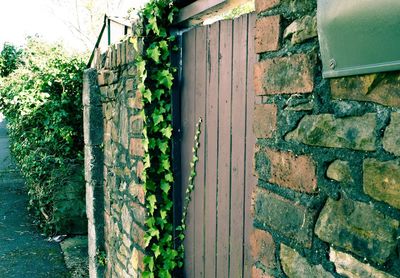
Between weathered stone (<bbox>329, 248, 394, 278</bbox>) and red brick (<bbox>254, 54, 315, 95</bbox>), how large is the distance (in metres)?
0.52

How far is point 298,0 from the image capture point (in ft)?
4.20

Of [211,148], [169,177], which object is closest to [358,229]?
[211,148]

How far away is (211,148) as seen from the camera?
2244 mm

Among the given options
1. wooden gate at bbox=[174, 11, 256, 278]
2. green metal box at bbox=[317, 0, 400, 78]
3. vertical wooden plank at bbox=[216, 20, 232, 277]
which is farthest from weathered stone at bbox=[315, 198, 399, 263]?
vertical wooden plank at bbox=[216, 20, 232, 277]

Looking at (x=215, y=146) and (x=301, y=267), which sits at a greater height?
(x=215, y=146)

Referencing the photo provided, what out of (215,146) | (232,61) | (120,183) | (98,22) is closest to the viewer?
(232,61)

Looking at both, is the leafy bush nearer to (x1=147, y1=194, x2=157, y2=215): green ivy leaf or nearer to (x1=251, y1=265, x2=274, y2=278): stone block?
(x1=147, y1=194, x2=157, y2=215): green ivy leaf

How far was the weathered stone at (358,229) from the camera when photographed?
3.28ft

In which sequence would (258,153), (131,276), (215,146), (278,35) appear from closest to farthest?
(278,35) < (258,153) < (215,146) < (131,276)

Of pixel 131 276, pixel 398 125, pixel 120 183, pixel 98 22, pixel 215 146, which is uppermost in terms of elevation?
pixel 98 22

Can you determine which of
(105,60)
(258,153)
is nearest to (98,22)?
(105,60)

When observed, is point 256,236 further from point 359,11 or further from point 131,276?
point 131,276

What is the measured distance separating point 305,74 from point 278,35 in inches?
8.2

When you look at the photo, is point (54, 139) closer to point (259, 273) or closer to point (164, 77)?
point (164, 77)
